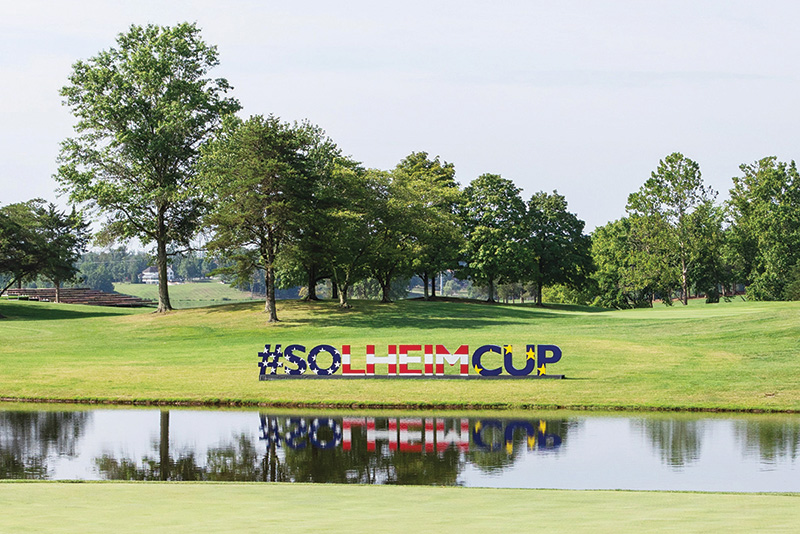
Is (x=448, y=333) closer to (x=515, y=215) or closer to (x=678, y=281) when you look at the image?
(x=515, y=215)

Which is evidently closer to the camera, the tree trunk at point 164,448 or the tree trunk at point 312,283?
the tree trunk at point 164,448

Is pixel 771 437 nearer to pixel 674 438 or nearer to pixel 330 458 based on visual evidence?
pixel 674 438

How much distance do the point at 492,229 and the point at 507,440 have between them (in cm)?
7282

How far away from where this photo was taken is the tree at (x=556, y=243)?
10338 centimetres

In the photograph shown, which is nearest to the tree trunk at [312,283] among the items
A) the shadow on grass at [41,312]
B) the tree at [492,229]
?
the shadow on grass at [41,312]

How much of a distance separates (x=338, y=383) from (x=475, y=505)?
825 inches

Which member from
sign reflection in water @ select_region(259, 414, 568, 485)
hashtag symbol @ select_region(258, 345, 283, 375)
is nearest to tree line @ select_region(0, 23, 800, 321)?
hashtag symbol @ select_region(258, 345, 283, 375)

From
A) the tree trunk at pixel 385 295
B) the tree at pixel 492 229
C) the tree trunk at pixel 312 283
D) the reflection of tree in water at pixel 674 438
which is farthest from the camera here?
the tree at pixel 492 229

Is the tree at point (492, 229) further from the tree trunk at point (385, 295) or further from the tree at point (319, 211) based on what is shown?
the tree at point (319, 211)

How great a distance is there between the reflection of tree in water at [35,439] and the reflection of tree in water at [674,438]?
46.6 feet

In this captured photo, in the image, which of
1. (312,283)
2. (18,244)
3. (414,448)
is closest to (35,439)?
(414,448)

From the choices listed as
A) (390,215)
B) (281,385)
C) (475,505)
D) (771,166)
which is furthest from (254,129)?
(771,166)

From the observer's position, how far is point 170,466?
20375 mm

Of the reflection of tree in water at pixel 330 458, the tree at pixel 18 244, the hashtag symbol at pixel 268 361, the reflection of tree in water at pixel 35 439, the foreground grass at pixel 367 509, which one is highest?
the tree at pixel 18 244
